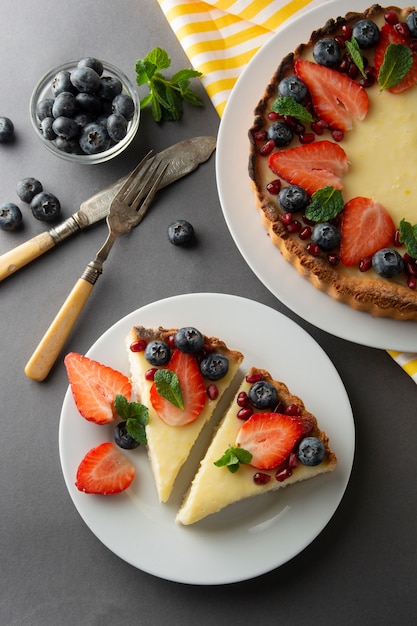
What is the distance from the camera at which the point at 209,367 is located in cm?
301

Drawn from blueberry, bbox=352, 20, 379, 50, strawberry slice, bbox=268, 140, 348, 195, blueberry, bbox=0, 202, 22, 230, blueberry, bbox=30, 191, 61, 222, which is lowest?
blueberry, bbox=0, 202, 22, 230

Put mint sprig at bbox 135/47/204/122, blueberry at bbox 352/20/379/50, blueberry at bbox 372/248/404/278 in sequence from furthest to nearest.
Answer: mint sprig at bbox 135/47/204/122 < blueberry at bbox 352/20/379/50 < blueberry at bbox 372/248/404/278

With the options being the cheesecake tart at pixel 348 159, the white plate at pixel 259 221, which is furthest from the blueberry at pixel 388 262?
the white plate at pixel 259 221

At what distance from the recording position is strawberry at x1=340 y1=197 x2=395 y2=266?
9.40 ft

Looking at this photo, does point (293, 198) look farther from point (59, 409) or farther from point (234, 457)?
point (59, 409)

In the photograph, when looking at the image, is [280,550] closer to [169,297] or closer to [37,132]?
[169,297]

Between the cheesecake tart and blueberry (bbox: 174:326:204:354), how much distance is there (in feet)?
1.74

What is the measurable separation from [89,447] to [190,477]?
486 millimetres

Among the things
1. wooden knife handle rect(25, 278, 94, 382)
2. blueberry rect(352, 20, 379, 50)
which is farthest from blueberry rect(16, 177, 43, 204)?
blueberry rect(352, 20, 379, 50)

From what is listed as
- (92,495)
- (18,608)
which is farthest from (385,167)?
(18,608)

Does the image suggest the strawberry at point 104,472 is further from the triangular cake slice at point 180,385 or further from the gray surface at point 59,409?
the gray surface at point 59,409

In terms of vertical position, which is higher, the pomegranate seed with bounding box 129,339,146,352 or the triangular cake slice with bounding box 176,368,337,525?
the pomegranate seed with bounding box 129,339,146,352

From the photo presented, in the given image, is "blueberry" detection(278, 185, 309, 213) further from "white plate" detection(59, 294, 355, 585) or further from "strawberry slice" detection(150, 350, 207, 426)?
"strawberry slice" detection(150, 350, 207, 426)

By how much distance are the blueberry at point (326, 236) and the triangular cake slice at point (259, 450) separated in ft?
2.11
